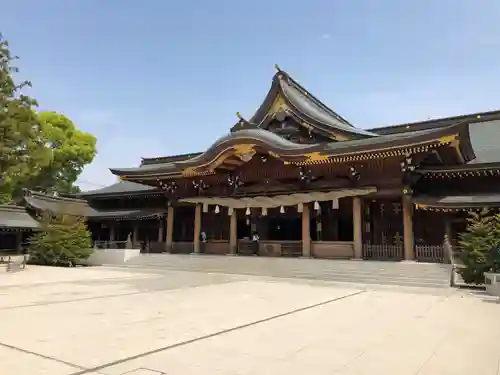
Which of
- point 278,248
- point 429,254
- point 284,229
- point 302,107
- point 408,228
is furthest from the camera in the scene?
point 284,229

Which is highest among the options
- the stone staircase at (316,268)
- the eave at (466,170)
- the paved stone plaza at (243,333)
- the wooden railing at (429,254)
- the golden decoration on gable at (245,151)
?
the golden decoration on gable at (245,151)

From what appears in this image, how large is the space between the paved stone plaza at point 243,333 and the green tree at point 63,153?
29.4 m

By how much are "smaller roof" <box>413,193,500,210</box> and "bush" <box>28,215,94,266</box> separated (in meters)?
16.4

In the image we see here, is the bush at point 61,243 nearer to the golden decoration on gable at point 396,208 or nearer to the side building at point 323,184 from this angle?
the side building at point 323,184

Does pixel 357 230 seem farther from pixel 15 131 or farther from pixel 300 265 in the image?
pixel 15 131

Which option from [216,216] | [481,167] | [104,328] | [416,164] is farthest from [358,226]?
[104,328]

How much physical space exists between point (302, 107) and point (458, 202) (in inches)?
361

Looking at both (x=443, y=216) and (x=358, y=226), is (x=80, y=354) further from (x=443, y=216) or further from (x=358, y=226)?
(x=443, y=216)

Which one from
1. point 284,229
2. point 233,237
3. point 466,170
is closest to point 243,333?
point 466,170

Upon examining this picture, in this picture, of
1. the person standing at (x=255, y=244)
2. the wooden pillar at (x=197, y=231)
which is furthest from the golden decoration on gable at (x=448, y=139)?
the wooden pillar at (x=197, y=231)

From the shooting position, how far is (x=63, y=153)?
36.8 metres

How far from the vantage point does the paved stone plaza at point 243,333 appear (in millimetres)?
4281

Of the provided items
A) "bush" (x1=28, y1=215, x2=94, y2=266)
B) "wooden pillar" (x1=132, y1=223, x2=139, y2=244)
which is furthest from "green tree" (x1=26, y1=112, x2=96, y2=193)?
"bush" (x1=28, y1=215, x2=94, y2=266)

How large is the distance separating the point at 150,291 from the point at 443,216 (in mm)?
13141
